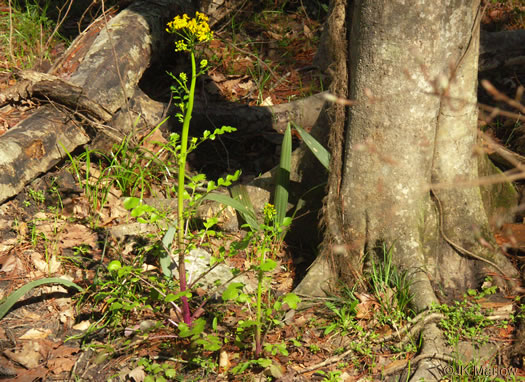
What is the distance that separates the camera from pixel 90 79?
4.56 m

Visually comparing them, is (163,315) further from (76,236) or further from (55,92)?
(55,92)

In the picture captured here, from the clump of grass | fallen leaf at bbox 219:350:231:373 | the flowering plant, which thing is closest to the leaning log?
the clump of grass

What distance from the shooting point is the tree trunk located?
9.52ft

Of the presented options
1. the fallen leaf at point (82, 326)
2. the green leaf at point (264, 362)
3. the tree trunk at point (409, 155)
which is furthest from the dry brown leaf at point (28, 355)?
the tree trunk at point (409, 155)

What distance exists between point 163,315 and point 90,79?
2368 millimetres

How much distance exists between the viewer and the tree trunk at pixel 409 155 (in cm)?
290

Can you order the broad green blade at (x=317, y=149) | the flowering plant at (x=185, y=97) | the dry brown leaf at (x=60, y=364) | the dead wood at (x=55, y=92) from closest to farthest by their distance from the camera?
the flowering plant at (x=185, y=97), the dry brown leaf at (x=60, y=364), the broad green blade at (x=317, y=149), the dead wood at (x=55, y=92)

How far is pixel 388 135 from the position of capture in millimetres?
3070

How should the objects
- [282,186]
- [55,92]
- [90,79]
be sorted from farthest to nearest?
[90,79]
[55,92]
[282,186]

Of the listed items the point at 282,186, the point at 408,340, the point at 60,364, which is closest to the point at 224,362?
the point at 60,364

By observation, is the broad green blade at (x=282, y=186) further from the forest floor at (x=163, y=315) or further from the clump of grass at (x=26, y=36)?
the clump of grass at (x=26, y=36)

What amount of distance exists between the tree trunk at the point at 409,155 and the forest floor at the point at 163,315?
6.4 inches

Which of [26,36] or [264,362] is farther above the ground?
[26,36]

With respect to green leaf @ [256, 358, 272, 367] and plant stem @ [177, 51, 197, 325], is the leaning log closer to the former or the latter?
plant stem @ [177, 51, 197, 325]
